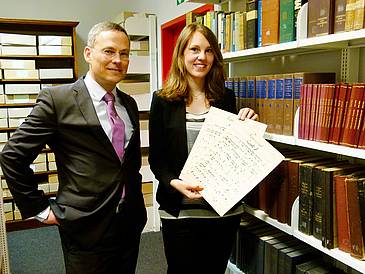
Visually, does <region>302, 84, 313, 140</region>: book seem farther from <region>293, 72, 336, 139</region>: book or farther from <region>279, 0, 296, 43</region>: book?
<region>279, 0, 296, 43</region>: book

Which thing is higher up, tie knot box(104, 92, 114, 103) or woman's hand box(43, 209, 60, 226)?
tie knot box(104, 92, 114, 103)

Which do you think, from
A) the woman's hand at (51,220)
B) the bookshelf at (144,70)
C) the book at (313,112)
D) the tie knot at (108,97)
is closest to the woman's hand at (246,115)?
the book at (313,112)

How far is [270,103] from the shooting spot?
1.63 m

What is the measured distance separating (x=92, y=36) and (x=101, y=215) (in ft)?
2.47

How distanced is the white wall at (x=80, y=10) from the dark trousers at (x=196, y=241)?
229 centimetres

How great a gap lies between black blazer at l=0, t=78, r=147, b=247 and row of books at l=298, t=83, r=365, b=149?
0.82m

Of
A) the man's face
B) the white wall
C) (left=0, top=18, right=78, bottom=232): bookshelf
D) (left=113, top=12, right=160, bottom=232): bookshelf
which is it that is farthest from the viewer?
the white wall

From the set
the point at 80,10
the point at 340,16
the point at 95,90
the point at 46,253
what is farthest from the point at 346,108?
the point at 80,10

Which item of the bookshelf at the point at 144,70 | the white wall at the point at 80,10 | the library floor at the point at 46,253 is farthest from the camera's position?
the white wall at the point at 80,10

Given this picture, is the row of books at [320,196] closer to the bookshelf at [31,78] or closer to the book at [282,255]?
the book at [282,255]

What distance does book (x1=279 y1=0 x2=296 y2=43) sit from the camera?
145cm

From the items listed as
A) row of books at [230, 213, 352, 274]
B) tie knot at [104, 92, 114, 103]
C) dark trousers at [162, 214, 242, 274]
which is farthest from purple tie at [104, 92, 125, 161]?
row of books at [230, 213, 352, 274]

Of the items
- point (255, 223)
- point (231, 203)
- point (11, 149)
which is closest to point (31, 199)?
point (11, 149)

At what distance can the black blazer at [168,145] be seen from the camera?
1595 mm
